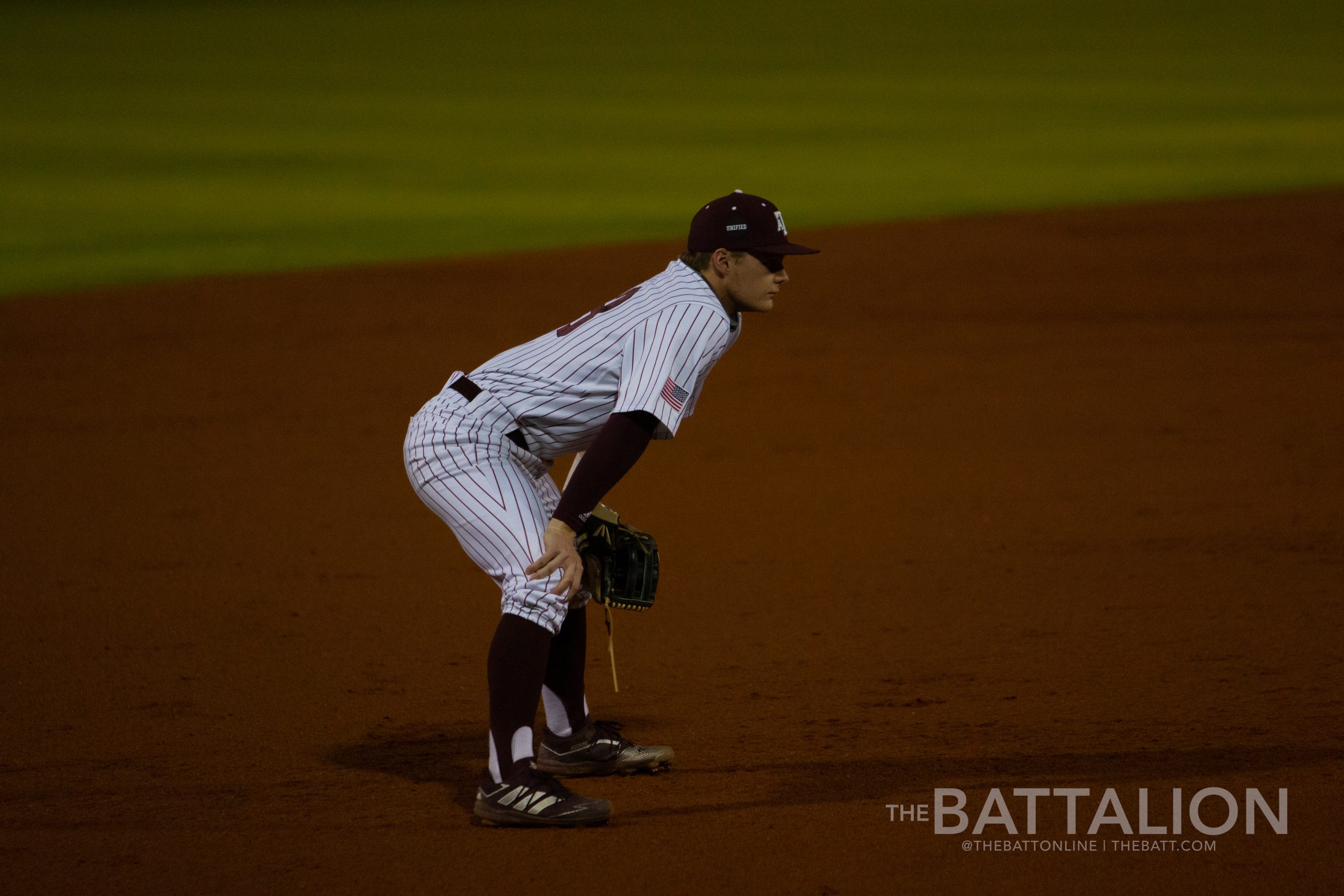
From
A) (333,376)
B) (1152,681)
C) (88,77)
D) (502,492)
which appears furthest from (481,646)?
(88,77)

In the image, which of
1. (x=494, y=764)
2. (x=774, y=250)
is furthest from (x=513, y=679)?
(x=774, y=250)

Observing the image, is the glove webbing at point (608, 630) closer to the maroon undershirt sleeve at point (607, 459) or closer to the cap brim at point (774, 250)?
the maroon undershirt sleeve at point (607, 459)

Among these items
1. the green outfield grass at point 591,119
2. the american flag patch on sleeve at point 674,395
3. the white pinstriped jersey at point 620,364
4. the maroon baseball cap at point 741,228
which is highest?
the green outfield grass at point 591,119

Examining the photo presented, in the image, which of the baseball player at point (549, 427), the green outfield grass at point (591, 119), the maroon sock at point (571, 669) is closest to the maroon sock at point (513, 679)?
the baseball player at point (549, 427)

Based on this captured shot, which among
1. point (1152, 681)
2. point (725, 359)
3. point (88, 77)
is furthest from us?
point (88, 77)

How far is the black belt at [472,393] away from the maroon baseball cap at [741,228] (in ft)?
2.15

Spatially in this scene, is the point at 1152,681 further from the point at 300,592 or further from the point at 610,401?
the point at 300,592

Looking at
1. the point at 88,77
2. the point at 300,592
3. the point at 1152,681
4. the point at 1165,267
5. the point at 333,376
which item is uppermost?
the point at 88,77

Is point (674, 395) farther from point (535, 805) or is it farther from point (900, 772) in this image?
point (900, 772)

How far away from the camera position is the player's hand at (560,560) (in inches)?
139

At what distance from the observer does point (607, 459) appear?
11.4 ft

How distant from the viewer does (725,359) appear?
31.4 feet

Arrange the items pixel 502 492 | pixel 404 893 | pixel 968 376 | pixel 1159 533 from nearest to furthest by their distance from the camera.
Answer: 1. pixel 404 893
2. pixel 502 492
3. pixel 1159 533
4. pixel 968 376

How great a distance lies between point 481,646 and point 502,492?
160cm
